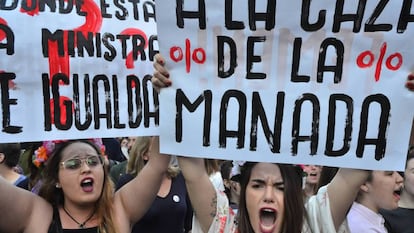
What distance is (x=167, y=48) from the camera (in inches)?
108

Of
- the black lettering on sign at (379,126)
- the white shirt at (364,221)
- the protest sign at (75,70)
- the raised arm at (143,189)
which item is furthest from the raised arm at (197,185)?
the white shirt at (364,221)

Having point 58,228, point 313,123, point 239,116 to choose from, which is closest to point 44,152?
point 58,228

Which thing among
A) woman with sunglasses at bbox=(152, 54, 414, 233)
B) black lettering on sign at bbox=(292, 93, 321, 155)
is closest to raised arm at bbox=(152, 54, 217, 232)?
woman with sunglasses at bbox=(152, 54, 414, 233)

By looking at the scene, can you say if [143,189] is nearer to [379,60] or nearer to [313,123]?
[313,123]

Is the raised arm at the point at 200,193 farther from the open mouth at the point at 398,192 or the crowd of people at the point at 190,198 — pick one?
the open mouth at the point at 398,192

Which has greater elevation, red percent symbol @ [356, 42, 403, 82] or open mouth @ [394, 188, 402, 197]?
red percent symbol @ [356, 42, 403, 82]

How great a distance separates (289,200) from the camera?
2785 mm

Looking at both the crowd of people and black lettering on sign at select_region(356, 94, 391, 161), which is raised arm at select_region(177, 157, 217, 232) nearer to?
the crowd of people

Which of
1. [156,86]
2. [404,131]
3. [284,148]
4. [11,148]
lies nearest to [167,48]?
[156,86]

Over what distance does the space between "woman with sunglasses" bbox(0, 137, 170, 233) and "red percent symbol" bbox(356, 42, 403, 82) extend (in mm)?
1109

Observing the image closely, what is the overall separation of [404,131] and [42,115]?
1786 millimetres

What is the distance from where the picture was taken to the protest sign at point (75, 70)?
313cm

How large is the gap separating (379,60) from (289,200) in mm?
743

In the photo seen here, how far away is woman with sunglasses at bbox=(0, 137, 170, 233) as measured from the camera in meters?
3.10
